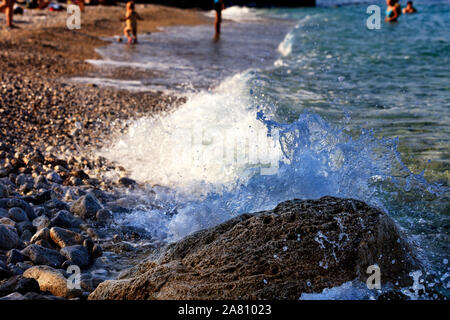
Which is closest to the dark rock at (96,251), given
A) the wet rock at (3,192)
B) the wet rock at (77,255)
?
the wet rock at (77,255)

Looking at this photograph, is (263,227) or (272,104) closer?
(263,227)

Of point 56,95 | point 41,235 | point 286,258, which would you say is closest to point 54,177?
point 41,235

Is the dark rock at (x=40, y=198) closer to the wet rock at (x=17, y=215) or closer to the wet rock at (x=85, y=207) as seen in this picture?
the wet rock at (x=85, y=207)

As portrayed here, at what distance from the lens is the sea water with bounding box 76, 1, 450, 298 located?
4.66m

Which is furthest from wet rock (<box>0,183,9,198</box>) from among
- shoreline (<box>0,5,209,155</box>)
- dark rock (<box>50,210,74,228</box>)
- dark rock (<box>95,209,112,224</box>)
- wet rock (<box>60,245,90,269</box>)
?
shoreline (<box>0,5,209,155</box>)

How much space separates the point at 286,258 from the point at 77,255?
1870mm

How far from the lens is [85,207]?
495 centimetres

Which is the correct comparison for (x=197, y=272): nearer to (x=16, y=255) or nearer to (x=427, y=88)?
(x=16, y=255)

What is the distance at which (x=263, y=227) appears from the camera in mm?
3301

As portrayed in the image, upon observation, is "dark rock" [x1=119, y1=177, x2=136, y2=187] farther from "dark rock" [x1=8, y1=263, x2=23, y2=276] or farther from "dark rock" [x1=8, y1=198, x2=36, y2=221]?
"dark rock" [x1=8, y1=263, x2=23, y2=276]

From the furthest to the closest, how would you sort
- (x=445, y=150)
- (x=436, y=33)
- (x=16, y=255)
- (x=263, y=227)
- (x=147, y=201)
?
(x=436, y=33)
(x=445, y=150)
(x=147, y=201)
(x=16, y=255)
(x=263, y=227)
